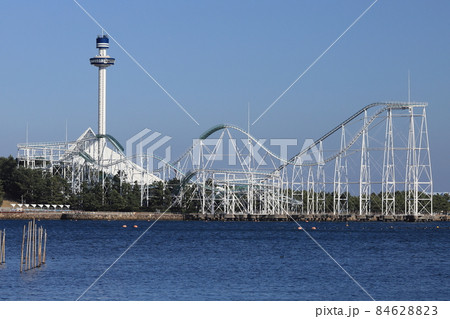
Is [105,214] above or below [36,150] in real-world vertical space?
below

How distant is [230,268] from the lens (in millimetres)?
40312

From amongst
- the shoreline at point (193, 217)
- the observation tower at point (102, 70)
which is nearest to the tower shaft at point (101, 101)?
the observation tower at point (102, 70)

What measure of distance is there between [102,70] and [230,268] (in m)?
98.8

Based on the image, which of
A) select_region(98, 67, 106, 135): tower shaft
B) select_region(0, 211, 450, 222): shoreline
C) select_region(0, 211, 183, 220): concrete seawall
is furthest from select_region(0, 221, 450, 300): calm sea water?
select_region(98, 67, 106, 135): tower shaft

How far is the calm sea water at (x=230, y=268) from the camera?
31281mm

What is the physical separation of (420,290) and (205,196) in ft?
228

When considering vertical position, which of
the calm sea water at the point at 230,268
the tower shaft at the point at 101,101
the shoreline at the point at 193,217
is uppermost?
the tower shaft at the point at 101,101

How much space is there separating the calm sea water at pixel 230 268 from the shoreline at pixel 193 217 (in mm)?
27190

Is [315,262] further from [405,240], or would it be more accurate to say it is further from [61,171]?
[61,171]

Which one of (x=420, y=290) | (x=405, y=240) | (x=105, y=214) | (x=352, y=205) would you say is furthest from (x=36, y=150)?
(x=420, y=290)

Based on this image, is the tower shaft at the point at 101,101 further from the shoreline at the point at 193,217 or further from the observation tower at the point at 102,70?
the shoreline at the point at 193,217

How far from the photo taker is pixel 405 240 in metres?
63.7

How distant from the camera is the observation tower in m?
131
